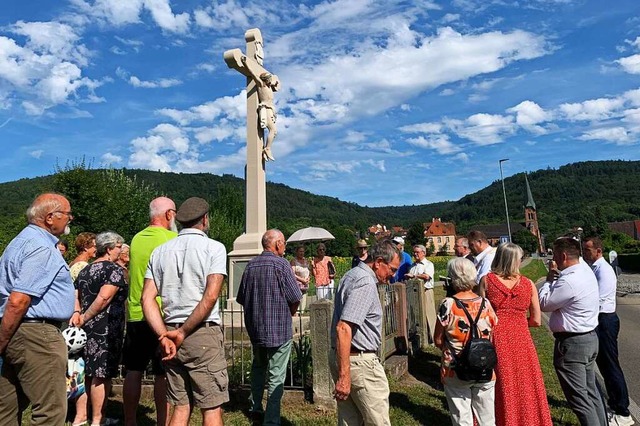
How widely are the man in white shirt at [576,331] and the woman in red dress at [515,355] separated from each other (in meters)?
0.33

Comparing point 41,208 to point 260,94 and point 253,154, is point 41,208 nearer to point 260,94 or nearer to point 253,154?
point 253,154

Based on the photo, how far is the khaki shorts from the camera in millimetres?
3086

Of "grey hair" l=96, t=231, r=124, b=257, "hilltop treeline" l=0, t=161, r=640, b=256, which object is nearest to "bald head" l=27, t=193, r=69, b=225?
"grey hair" l=96, t=231, r=124, b=257

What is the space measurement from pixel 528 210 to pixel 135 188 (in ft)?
303

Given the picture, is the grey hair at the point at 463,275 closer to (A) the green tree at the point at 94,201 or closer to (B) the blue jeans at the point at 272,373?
(B) the blue jeans at the point at 272,373

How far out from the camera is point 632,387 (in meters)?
5.81

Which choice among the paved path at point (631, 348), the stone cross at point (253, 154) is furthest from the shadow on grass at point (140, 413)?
the paved path at point (631, 348)

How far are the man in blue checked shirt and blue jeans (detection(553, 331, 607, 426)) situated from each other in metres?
2.32

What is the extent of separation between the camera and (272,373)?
422 centimetres

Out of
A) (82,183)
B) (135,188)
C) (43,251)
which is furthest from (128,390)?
(135,188)

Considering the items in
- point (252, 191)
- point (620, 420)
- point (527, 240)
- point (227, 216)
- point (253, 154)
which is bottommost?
point (620, 420)

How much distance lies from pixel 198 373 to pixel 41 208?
61.4 inches

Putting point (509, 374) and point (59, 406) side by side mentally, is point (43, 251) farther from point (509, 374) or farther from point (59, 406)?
point (509, 374)

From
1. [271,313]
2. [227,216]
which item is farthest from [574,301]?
[227,216]
